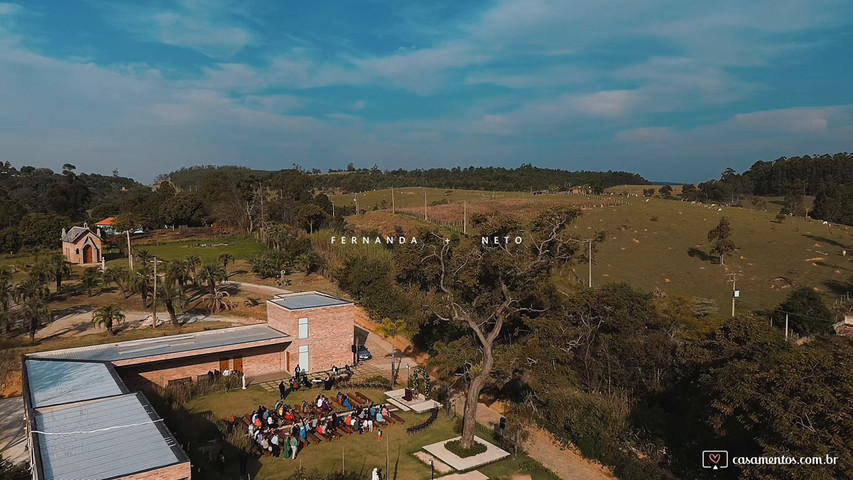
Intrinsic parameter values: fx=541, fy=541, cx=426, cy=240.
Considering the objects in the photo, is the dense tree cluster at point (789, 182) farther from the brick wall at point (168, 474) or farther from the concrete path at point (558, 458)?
the brick wall at point (168, 474)

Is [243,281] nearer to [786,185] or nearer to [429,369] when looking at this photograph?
[429,369]

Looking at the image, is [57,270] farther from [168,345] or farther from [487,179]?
[487,179]

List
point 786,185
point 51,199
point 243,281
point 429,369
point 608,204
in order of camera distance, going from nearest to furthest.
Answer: point 429,369 → point 243,281 → point 608,204 → point 51,199 → point 786,185

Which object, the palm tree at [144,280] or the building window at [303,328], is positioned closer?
the building window at [303,328]

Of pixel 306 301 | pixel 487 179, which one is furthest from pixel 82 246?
pixel 487 179

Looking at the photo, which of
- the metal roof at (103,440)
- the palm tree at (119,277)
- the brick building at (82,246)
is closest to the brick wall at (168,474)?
the metal roof at (103,440)

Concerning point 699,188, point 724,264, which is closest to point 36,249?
point 724,264
